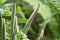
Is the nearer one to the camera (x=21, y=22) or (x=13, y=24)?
(x=13, y=24)

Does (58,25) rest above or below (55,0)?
below

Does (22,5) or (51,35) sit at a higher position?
(22,5)

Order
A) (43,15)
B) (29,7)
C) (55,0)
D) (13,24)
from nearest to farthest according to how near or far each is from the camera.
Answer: (13,24) → (55,0) → (43,15) → (29,7)

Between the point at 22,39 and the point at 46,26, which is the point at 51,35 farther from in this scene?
the point at 22,39

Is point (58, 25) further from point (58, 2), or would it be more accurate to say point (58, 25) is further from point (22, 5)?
point (22, 5)

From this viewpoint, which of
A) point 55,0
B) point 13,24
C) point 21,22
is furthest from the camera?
point 55,0

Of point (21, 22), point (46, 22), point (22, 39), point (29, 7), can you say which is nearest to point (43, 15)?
point (46, 22)

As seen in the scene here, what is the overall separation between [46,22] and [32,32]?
113 mm

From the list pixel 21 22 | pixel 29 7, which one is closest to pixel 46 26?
pixel 29 7

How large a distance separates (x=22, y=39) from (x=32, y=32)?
50 centimetres

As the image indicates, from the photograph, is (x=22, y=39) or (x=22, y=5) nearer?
(x=22, y=39)

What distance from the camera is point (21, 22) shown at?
88cm

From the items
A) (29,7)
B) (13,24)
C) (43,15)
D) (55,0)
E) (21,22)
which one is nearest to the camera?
(13,24)

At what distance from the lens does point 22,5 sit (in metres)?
1.34
